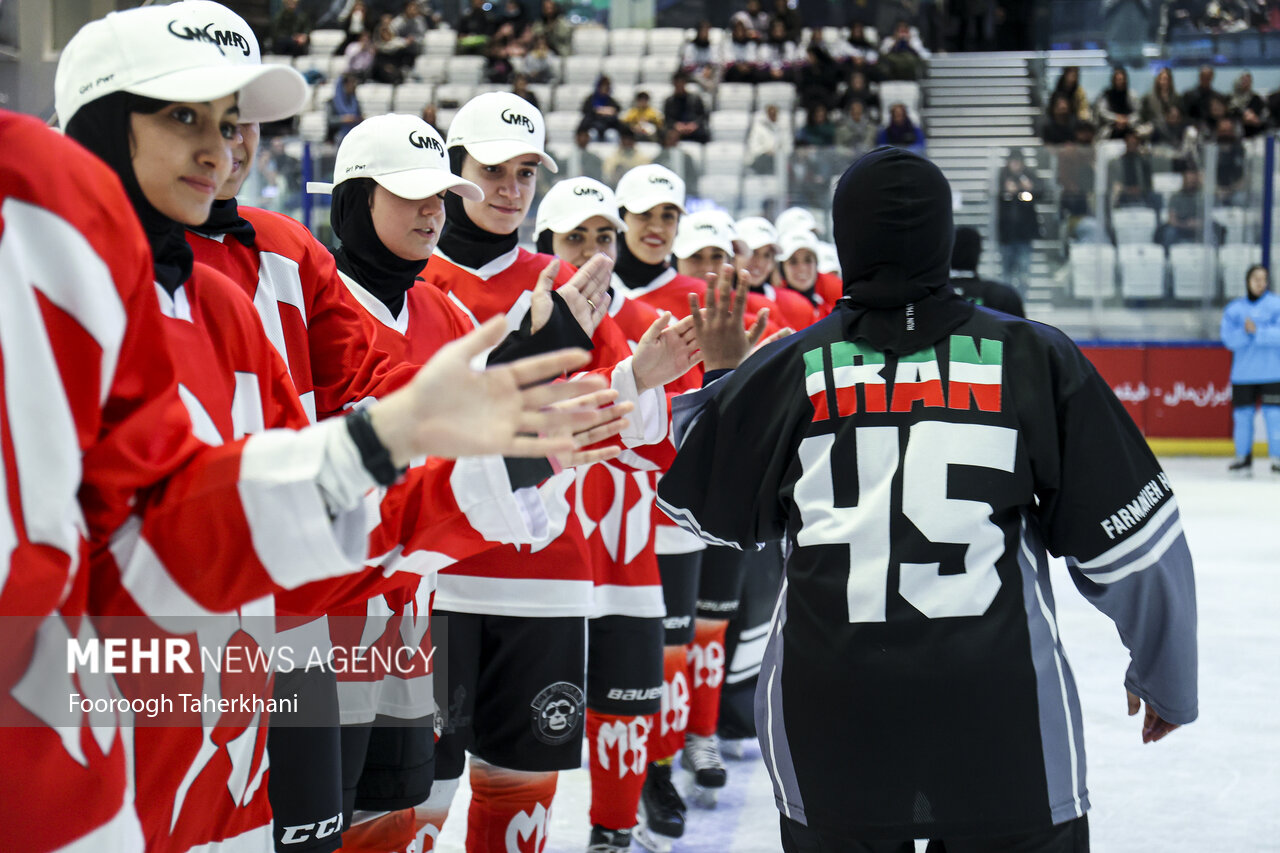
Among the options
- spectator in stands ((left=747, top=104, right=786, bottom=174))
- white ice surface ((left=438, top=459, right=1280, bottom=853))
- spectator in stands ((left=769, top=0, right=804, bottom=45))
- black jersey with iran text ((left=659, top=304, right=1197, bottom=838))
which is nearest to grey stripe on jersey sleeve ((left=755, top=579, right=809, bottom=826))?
black jersey with iran text ((left=659, top=304, right=1197, bottom=838))

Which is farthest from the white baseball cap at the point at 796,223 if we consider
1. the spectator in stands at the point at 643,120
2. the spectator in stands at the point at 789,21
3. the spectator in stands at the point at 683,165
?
the spectator in stands at the point at 789,21

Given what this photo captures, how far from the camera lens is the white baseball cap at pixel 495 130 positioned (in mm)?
3154

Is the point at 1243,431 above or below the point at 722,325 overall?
below

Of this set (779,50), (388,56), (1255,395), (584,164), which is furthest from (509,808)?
(779,50)

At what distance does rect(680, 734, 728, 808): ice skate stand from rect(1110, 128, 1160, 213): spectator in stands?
970 centimetres

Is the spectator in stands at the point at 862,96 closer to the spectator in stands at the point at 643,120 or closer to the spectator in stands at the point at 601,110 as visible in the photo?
the spectator in stands at the point at 643,120

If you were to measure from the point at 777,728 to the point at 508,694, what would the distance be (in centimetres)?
107

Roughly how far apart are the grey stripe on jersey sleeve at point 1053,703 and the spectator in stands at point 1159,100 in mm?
15179

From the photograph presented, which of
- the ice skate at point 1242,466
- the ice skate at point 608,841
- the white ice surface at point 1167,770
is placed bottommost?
the ice skate at point 1242,466

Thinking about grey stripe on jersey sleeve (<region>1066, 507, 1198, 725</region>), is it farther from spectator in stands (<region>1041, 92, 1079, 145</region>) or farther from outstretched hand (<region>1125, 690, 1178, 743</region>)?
spectator in stands (<region>1041, 92, 1079, 145</region>)

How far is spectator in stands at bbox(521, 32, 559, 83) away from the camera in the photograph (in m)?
17.2

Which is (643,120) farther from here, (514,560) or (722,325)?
(722,325)

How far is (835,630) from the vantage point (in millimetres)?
2000

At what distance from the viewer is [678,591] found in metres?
4.07
